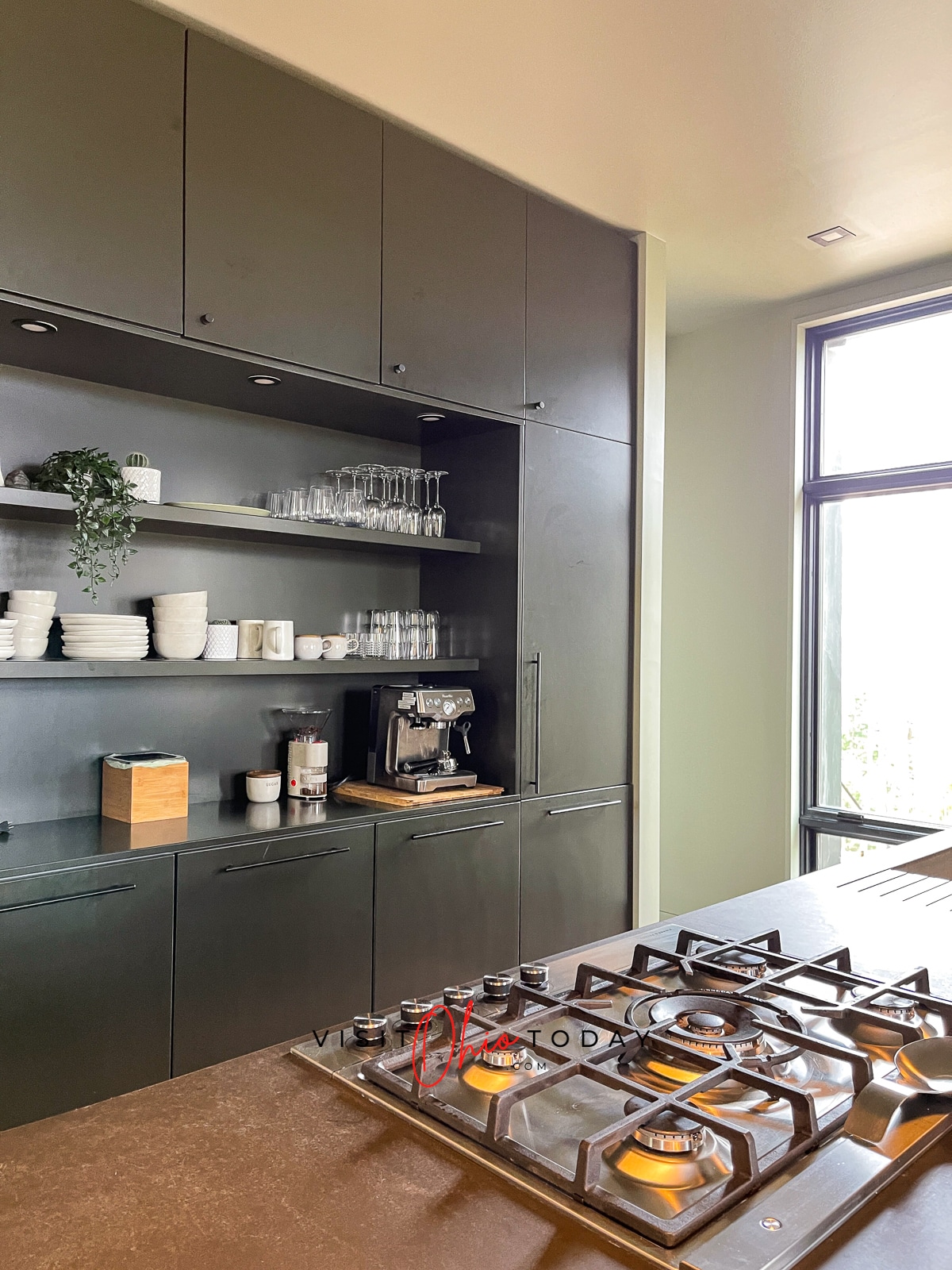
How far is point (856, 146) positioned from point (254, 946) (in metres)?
2.97

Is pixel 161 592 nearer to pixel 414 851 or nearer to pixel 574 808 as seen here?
pixel 414 851

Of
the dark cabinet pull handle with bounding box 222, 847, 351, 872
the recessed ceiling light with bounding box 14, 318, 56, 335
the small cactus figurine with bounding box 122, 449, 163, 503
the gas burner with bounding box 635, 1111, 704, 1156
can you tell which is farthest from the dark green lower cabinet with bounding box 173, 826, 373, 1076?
the gas burner with bounding box 635, 1111, 704, 1156

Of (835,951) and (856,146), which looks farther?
(856,146)

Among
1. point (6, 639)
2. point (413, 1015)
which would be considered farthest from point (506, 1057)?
point (6, 639)

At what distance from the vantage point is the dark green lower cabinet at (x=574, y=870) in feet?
10.7

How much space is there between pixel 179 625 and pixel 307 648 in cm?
42

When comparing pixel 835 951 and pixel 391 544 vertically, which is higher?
pixel 391 544

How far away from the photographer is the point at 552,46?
254cm

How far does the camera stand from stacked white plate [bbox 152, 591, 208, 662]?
8.89ft

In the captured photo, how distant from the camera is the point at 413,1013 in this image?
105cm

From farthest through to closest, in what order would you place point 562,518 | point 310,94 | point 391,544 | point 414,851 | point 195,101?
point 562,518, point 391,544, point 414,851, point 310,94, point 195,101

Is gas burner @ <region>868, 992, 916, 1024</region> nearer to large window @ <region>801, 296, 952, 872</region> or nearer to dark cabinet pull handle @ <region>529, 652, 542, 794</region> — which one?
dark cabinet pull handle @ <region>529, 652, 542, 794</region>

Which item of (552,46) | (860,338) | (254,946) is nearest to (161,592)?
(254,946)

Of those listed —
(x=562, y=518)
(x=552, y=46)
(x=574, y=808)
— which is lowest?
(x=574, y=808)
